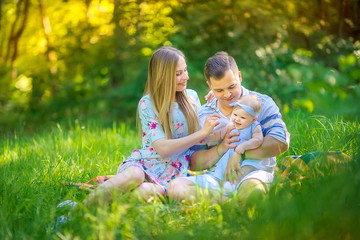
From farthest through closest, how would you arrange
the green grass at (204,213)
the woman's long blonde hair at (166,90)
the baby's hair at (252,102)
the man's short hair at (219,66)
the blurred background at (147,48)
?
the blurred background at (147,48)
the woman's long blonde hair at (166,90)
the man's short hair at (219,66)
the baby's hair at (252,102)
the green grass at (204,213)

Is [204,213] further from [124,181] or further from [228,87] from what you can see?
[228,87]

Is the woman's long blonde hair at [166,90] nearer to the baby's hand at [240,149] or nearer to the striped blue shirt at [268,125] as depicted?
the striped blue shirt at [268,125]

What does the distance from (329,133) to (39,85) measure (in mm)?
5956

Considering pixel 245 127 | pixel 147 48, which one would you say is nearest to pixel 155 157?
pixel 245 127

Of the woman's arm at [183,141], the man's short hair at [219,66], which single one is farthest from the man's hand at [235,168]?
the man's short hair at [219,66]

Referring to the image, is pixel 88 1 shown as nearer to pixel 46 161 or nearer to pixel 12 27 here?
pixel 12 27

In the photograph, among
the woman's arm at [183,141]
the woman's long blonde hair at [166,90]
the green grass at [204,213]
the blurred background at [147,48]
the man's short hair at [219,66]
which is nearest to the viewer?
the green grass at [204,213]

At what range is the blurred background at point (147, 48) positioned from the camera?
18.8ft

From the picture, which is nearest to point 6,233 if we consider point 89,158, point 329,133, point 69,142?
point 89,158

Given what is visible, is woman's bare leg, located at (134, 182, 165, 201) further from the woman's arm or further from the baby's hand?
the baby's hand

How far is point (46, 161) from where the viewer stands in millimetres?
3535

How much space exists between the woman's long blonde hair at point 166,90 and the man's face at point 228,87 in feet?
0.89

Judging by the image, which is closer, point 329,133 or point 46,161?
point 329,133

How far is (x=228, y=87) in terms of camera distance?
2.59 meters
